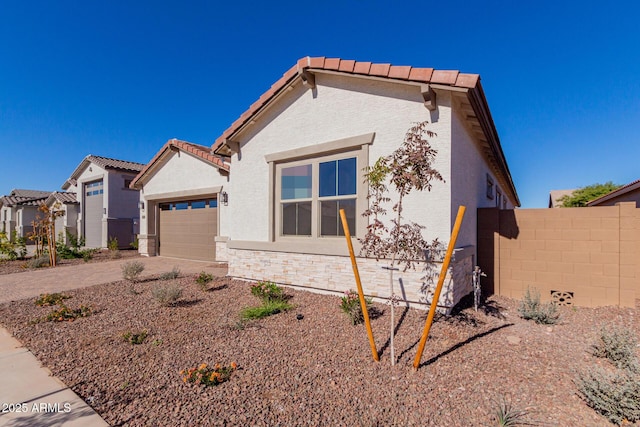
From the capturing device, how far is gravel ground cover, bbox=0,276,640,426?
2736 millimetres

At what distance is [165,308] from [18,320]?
7.71 feet

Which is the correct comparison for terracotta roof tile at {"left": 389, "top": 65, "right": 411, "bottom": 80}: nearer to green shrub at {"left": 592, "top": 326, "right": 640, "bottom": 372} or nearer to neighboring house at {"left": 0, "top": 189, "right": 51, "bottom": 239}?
green shrub at {"left": 592, "top": 326, "right": 640, "bottom": 372}

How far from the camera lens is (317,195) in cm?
678

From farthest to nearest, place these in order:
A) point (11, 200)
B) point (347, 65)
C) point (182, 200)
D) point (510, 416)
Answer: point (11, 200) < point (182, 200) < point (347, 65) < point (510, 416)

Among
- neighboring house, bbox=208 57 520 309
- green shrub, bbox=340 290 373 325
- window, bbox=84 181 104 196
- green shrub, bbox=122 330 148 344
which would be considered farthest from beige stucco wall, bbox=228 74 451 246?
window, bbox=84 181 104 196

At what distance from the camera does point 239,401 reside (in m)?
2.88

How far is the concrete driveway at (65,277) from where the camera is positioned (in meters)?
7.43

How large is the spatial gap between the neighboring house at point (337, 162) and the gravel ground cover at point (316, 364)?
3.76 ft

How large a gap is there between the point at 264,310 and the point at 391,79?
4882mm

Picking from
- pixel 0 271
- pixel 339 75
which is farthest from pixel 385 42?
pixel 0 271

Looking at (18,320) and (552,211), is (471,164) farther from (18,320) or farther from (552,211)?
(18,320)

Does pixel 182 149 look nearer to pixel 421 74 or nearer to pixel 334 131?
pixel 334 131

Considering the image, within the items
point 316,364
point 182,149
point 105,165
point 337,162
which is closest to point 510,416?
point 316,364

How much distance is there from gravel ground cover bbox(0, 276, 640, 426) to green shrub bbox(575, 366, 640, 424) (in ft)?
0.35
